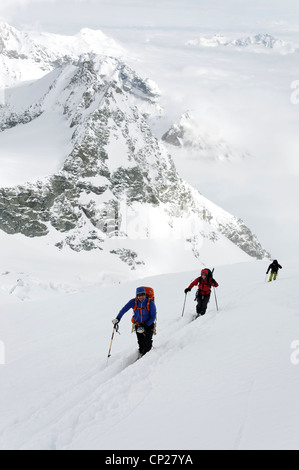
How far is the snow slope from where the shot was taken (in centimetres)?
632

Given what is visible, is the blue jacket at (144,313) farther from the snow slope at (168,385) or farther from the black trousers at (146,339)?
the snow slope at (168,385)

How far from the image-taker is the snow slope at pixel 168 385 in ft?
20.7

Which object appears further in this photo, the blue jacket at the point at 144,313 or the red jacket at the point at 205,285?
the red jacket at the point at 205,285

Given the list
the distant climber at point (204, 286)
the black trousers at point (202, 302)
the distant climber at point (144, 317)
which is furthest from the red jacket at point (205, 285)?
the distant climber at point (144, 317)

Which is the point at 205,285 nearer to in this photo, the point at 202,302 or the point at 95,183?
the point at 202,302

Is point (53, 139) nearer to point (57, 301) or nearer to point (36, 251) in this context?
point (36, 251)

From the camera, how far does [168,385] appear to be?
27.8 feet

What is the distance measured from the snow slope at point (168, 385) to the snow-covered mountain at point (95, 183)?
113127mm

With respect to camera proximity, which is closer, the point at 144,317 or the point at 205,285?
the point at 144,317

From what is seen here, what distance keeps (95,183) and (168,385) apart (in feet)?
466

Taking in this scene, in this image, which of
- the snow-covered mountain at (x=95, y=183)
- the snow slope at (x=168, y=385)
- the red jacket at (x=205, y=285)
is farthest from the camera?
the snow-covered mountain at (x=95, y=183)

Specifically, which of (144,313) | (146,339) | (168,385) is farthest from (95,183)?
(168,385)

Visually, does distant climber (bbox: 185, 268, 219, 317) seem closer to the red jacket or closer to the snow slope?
the red jacket

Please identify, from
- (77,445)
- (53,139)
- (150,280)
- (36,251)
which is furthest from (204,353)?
(53,139)
